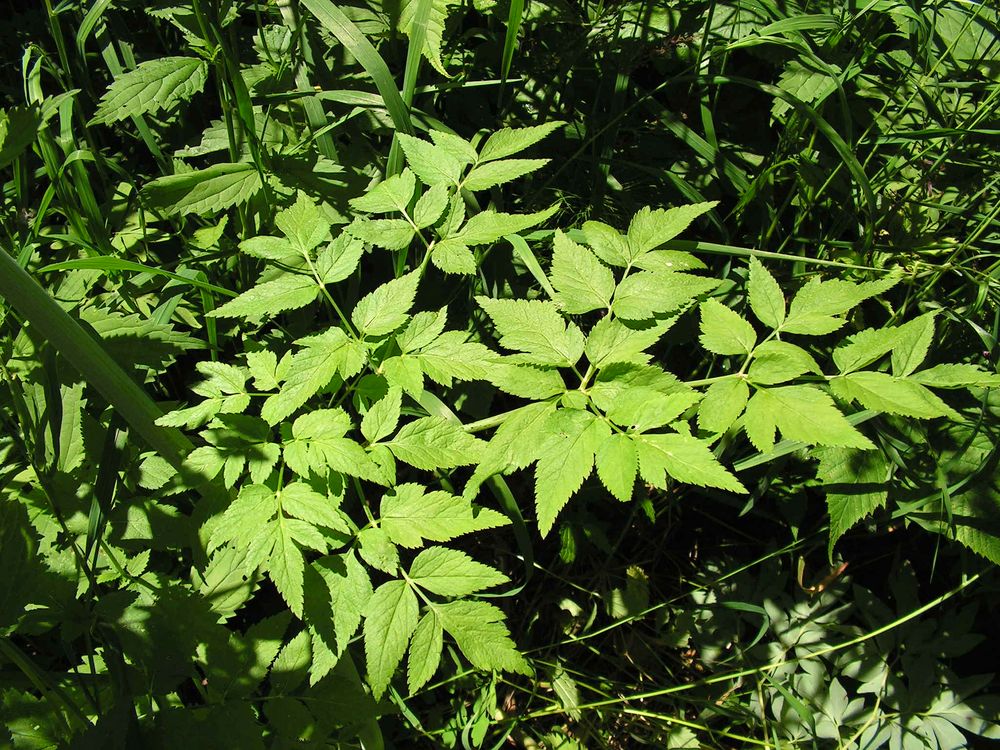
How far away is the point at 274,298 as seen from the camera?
1.55 metres

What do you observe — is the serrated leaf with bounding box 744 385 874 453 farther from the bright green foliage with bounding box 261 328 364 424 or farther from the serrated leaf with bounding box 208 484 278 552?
the serrated leaf with bounding box 208 484 278 552

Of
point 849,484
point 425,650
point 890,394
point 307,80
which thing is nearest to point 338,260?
point 307,80

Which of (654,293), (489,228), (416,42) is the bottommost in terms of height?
(654,293)

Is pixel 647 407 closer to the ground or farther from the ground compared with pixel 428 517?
farther from the ground

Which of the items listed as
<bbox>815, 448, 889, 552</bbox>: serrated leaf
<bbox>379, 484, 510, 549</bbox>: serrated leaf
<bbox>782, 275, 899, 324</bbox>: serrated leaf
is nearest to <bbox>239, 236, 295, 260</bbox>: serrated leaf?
<bbox>379, 484, 510, 549</bbox>: serrated leaf

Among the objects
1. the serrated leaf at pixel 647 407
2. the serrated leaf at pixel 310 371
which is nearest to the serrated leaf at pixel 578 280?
the serrated leaf at pixel 647 407

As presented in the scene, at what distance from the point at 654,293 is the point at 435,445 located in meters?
0.53

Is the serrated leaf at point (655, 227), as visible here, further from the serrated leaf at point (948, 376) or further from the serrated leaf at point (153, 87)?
the serrated leaf at point (153, 87)

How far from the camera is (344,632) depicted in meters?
1.43

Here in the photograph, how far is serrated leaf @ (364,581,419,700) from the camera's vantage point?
1.39m

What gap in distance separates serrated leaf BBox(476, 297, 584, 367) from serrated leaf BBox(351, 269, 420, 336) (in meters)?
0.15

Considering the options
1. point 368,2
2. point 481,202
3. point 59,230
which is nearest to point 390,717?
point 481,202

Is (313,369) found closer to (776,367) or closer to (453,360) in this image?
(453,360)

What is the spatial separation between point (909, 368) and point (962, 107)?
3.24 ft
